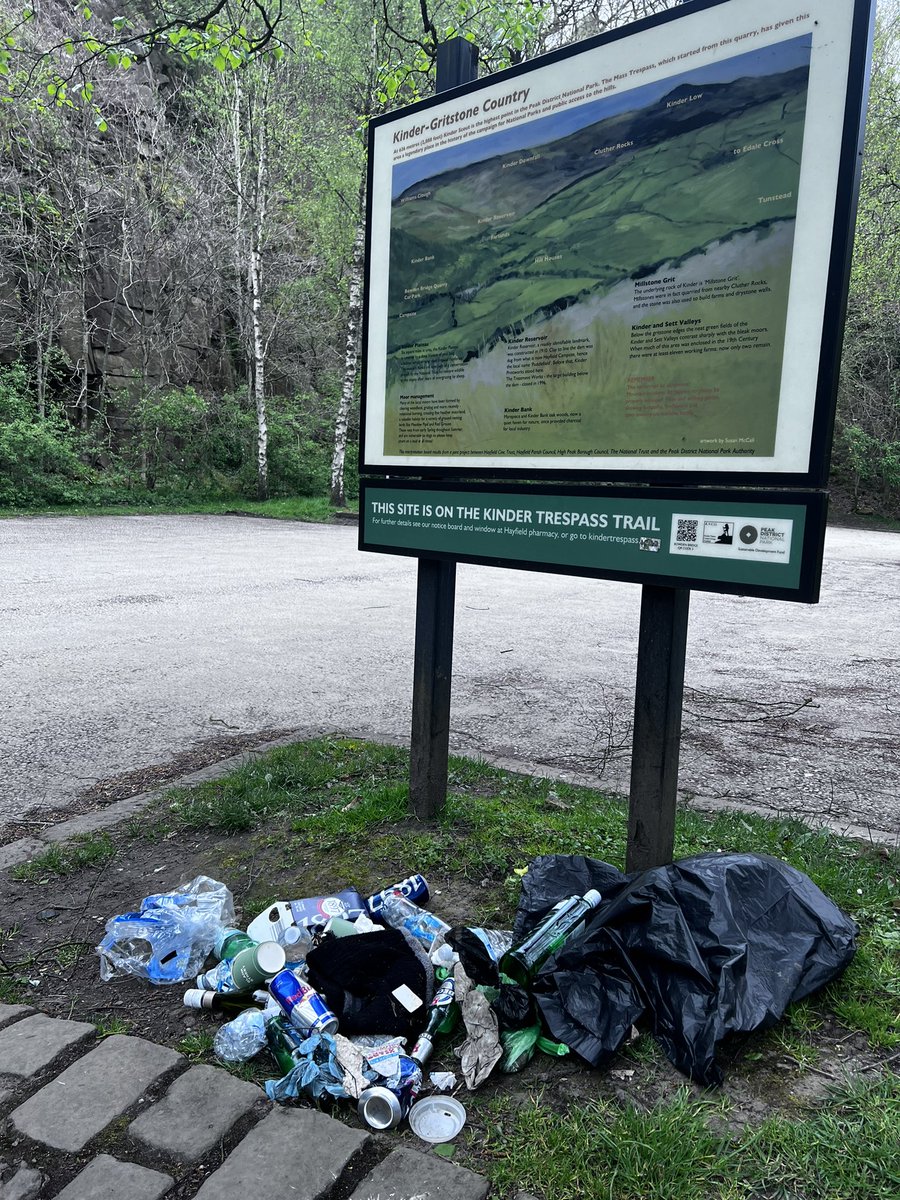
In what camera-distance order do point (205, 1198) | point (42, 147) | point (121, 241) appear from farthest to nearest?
point (121, 241) < point (42, 147) < point (205, 1198)

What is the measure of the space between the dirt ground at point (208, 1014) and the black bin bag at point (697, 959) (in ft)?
Result: 0.24

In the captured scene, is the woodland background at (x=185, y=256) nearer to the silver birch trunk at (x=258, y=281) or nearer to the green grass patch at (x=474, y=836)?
the silver birch trunk at (x=258, y=281)

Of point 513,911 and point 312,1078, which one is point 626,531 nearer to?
point 513,911

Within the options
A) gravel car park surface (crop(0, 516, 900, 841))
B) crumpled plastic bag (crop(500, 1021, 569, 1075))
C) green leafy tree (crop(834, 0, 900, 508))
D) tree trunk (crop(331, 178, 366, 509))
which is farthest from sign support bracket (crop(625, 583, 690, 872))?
green leafy tree (crop(834, 0, 900, 508))

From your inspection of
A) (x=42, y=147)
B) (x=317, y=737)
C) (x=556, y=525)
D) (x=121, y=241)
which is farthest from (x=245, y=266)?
(x=556, y=525)

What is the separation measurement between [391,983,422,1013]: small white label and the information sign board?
1662mm

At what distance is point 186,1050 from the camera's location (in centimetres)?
227

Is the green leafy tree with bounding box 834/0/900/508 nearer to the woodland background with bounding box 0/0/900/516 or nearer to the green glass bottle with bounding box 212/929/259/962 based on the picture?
the woodland background with bounding box 0/0/900/516

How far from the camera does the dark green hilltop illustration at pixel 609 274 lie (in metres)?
2.40

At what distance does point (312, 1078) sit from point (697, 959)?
101cm

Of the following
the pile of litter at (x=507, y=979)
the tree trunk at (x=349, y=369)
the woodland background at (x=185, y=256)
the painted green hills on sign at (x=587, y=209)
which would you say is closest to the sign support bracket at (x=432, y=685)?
the painted green hills on sign at (x=587, y=209)

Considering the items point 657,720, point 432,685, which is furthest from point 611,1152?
point 432,685

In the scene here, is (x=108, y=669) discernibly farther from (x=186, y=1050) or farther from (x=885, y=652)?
(x=885, y=652)

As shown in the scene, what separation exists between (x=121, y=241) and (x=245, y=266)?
3.44 m
